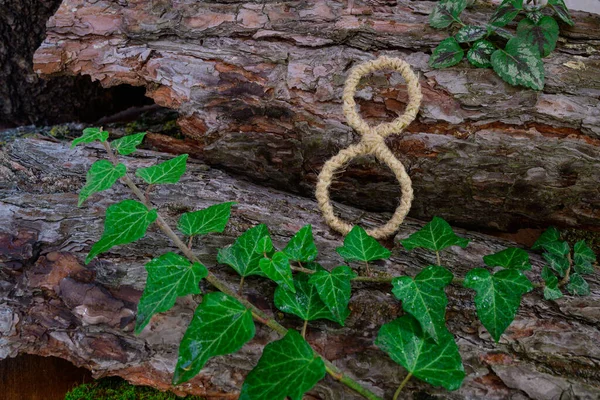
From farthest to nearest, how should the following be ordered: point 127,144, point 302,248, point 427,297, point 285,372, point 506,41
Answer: point 506,41
point 127,144
point 302,248
point 427,297
point 285,372

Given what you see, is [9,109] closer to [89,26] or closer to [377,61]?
[89,26]

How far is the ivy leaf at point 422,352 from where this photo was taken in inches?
38.6

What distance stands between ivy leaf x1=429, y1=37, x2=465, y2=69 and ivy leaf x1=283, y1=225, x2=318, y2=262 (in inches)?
23.1

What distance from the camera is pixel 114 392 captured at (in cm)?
133

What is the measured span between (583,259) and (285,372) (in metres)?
0.84

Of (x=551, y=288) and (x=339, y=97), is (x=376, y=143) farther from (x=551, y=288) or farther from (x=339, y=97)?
(x=551, y=288)

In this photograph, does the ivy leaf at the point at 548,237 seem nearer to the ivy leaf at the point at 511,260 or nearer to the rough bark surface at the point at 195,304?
the rough bark surface at the point at 195,304

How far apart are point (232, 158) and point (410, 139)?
542mm

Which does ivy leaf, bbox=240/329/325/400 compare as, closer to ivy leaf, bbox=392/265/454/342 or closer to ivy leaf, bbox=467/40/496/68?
ivy leaf, bbox=392/265/454/342

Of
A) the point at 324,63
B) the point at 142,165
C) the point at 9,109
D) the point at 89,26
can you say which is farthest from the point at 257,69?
the point at 9,109

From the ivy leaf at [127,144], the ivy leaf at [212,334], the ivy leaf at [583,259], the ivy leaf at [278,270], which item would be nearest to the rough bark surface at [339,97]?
the ivy leaf at [583,259]

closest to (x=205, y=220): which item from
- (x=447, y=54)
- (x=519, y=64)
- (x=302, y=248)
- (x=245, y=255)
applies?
(x=245, y=255)

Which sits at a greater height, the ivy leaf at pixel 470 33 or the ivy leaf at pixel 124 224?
the ivy leaf at pixel 470 33

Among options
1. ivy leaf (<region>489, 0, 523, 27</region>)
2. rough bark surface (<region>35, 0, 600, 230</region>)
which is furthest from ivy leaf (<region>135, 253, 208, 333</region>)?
ivy leaf (<region>489, 0, 523, 27</region>)
